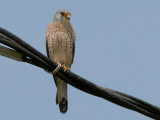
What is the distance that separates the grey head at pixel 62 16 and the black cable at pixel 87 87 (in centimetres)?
305

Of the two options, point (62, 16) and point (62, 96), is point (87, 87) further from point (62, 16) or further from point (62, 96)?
point (62, 16)

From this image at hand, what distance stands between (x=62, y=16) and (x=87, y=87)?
10.8 ft

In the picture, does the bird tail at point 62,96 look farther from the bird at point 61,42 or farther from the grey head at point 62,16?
the grey head at point 62,16

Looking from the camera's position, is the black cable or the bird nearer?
the black cable

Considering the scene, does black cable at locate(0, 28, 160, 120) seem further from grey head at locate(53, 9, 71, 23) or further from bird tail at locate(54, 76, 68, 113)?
grey head at locate(53, 9, 71, 23)

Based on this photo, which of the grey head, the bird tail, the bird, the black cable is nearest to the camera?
the black cable

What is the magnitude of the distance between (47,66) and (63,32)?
2741mm

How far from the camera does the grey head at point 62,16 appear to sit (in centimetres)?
673

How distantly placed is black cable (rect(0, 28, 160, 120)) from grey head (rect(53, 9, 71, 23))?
3053 mm

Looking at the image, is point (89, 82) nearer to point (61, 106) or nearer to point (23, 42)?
point (23, 42)

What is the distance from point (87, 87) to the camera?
3.72 meters

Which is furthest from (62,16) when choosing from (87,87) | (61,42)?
(87,87)

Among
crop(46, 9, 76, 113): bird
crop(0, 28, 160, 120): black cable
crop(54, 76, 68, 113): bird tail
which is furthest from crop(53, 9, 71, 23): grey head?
crop(0, 28, 160, 120): black cable

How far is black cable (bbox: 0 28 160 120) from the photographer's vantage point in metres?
3.51
